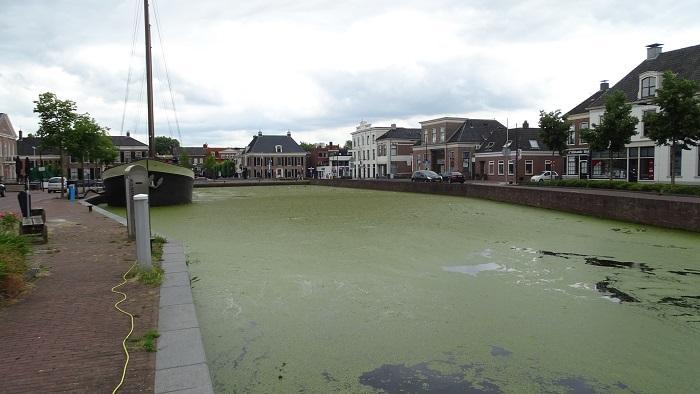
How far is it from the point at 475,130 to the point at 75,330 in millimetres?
58431

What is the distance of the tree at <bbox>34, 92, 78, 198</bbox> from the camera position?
29406mm

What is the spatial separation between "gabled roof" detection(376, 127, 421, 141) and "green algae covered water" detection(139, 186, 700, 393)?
62369 mm

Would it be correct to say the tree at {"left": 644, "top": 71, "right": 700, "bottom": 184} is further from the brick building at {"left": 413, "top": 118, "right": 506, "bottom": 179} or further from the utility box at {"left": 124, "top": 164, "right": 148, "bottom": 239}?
the brick building at {"left": 413, "top": 118, "right": 506, "bottom": 179}

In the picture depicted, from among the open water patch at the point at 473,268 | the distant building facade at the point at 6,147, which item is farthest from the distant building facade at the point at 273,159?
the open water patch at the point at 473,268

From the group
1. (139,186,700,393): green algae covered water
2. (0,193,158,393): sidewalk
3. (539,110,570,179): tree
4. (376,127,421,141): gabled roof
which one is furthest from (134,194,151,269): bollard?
(376,127,421,141): gabled roof

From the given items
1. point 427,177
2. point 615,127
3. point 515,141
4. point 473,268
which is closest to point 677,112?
point 615,127

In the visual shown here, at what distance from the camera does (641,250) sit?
36.1 ft

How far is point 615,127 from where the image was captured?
26.8m

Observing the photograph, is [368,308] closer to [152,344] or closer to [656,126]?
[152,344]

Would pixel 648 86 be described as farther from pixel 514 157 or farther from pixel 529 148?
pixel 529 148

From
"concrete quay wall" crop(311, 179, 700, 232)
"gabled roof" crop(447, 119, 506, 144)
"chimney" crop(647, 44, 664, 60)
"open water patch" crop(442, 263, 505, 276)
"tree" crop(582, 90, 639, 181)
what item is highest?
"chimney" crop(647, 44, 664, 60)

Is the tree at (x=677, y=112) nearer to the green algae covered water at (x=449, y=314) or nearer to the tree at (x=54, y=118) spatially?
the green algae covered water at (x=449, y=314)

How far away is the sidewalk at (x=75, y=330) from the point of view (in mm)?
3506

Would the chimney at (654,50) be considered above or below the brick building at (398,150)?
above
